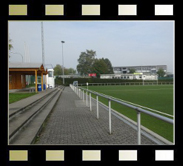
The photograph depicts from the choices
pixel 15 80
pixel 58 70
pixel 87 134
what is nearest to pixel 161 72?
pixel 58 70

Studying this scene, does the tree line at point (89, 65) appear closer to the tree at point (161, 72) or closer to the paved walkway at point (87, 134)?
the tree at point (161, 72)

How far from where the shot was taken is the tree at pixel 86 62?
214 ft

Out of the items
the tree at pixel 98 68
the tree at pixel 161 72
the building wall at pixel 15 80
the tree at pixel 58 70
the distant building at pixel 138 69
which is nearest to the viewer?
the building wall at pixel 15 80

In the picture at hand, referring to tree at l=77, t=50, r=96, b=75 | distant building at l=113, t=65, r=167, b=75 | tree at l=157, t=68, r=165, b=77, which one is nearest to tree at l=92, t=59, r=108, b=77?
tree at l=77, t=50, r=96, b=75

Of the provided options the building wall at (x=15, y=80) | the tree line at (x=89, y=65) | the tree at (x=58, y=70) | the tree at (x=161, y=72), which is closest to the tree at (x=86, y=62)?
the tree line at (x=89, y=65)

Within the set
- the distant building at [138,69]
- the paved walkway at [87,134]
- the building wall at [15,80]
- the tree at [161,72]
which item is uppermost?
the distant building at [138,69]

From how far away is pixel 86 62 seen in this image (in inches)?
2675

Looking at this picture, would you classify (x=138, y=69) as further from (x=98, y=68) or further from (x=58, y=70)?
→ (x=98, y=68)

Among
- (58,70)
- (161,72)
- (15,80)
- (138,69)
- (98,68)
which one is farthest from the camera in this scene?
(138,69)

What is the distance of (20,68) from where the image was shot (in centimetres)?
1947

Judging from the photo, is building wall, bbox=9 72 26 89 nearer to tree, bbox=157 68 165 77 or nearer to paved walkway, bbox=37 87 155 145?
paved walkway, bbox=37 87 155 145
